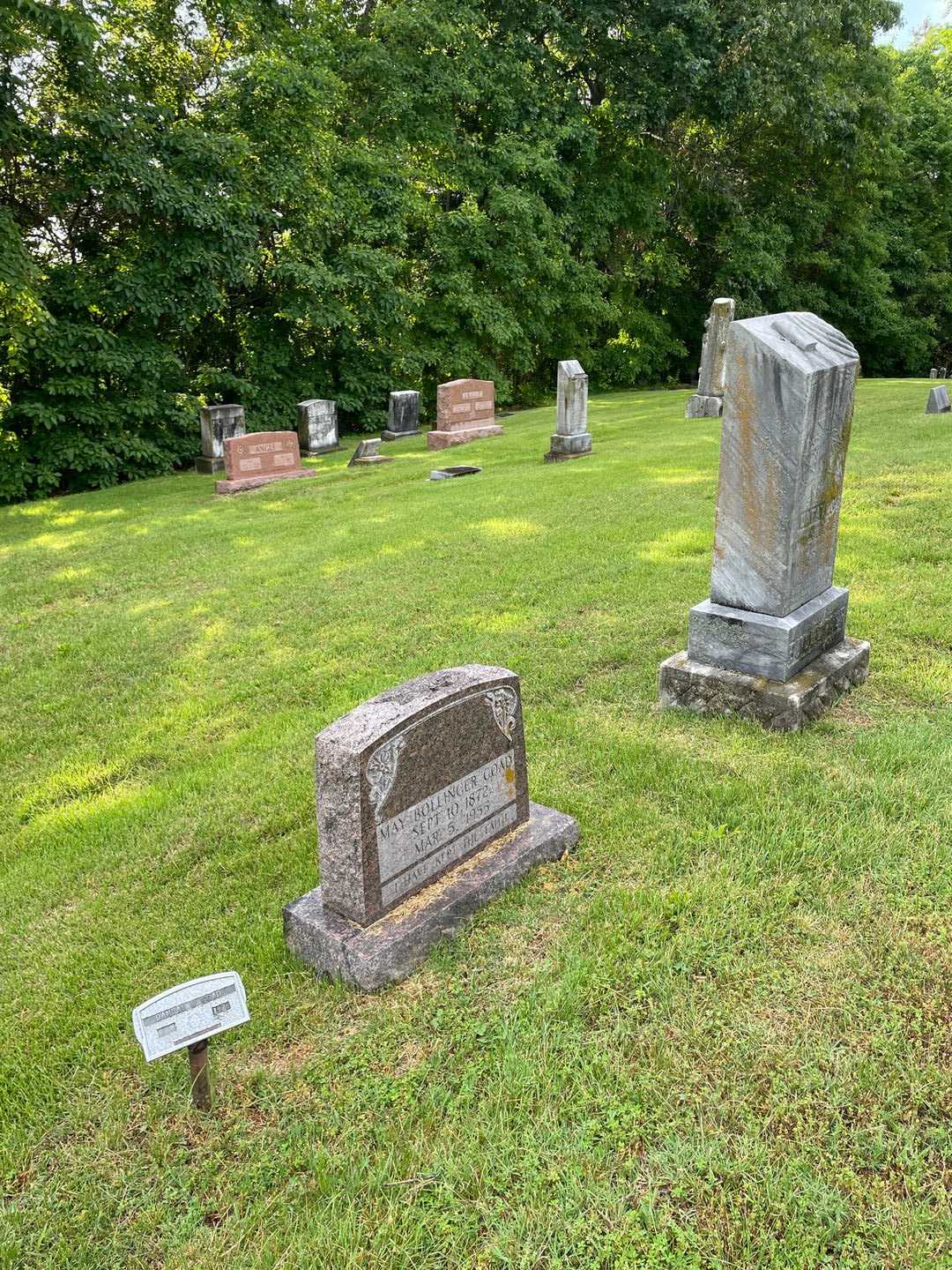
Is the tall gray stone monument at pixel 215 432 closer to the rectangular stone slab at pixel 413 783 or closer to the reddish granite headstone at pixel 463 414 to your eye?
the reddish granite headstone at pixel 463 414

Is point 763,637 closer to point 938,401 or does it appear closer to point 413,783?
point 413,783

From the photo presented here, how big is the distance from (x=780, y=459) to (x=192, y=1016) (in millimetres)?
3584

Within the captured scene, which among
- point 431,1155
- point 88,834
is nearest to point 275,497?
point 88,834

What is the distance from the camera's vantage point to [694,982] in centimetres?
275

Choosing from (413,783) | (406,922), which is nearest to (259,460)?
(413,783)

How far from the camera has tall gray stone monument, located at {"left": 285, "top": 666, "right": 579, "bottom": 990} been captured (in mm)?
2836

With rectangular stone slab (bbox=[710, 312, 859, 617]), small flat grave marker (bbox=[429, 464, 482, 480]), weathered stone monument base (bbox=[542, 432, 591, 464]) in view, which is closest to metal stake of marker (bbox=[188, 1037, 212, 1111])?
rectangular stone slab (bbox=[710, 312, 859, 617])

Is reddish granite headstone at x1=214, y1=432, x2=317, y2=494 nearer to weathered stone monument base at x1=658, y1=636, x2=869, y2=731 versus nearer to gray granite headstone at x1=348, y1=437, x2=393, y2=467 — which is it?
gray granite headstone at x1=348, y1=437, x2=393, y2=467

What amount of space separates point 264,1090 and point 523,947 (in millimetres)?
1007

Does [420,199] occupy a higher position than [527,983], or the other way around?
[420,199]

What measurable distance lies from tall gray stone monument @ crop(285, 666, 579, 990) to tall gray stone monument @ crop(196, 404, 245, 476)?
13.9 m

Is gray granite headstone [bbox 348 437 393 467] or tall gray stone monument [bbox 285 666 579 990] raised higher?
gray granite headstone [bbox 348 437 393 467]

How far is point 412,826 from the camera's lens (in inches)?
119

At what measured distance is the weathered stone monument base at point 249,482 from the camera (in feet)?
44.5
